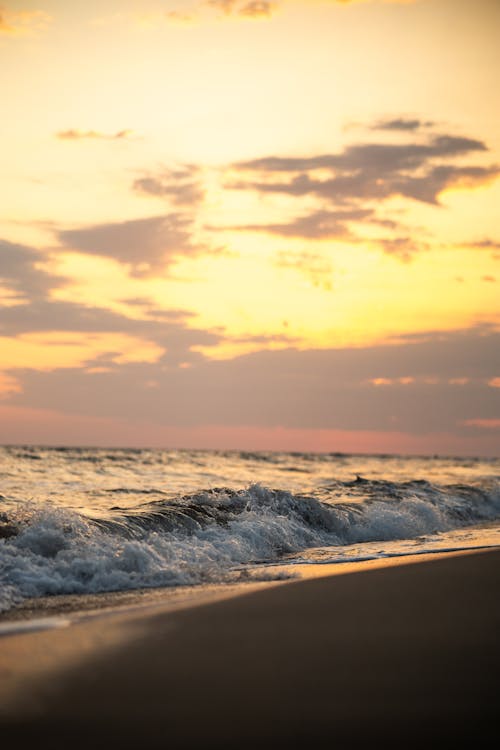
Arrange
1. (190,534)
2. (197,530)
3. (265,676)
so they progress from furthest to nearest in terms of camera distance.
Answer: (197,530) → (190,534) → (265,676)

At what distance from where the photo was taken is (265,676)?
4969 mm

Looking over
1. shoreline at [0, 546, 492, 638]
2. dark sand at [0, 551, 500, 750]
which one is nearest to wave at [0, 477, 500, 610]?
shoreline at [0, 546, 492, 638]

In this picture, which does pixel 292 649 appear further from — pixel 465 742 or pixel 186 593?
pixel 186 593

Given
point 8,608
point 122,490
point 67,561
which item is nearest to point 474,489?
point 122,490

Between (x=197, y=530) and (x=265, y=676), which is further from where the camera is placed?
(x=197, y=530)

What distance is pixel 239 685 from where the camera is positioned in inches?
188

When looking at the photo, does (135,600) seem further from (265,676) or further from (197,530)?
(197,530)

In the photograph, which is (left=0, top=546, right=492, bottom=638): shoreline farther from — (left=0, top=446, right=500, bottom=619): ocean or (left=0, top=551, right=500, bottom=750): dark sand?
(left=0, top=551, right=500, bottom=750): dark sand

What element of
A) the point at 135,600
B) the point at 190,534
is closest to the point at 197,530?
the point at 190,534

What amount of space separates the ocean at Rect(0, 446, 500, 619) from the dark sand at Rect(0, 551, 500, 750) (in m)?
1.98

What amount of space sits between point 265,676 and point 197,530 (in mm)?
7707

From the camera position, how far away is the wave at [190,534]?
29.0 ft

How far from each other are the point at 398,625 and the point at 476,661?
110 centimetres

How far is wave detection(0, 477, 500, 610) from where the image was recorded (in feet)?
29.0
